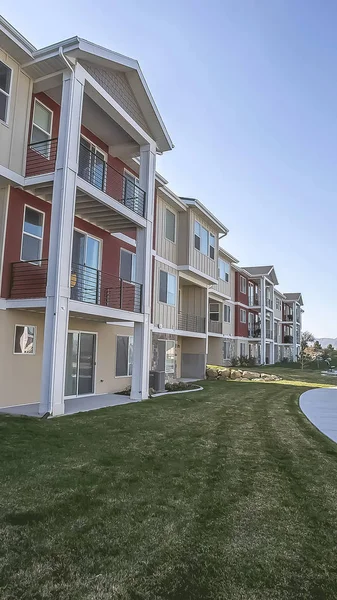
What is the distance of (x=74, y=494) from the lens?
4730mm

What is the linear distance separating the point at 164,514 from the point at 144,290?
9632 mm

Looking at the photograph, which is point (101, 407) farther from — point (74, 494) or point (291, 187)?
point (291, 187)

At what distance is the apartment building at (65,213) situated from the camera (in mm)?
9945

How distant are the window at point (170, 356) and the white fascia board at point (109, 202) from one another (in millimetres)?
7723

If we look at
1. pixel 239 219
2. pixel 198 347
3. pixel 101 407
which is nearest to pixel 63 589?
pixel 101 407

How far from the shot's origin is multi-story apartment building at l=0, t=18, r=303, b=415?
10.1 m

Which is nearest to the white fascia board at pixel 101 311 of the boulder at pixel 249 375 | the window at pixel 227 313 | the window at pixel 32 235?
the window at pixel 32 235

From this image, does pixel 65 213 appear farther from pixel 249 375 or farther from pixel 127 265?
pixel 249 375

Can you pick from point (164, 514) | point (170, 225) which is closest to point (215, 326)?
point (170, 225)

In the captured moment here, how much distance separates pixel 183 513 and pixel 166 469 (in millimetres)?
1520

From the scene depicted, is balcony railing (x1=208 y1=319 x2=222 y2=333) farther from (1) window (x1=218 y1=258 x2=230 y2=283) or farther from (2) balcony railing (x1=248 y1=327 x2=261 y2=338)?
(2) balcony railing (x1=248 y1=327 x2=261 y2=338)

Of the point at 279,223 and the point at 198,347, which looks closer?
the point at 198,347

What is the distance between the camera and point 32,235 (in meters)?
11.3

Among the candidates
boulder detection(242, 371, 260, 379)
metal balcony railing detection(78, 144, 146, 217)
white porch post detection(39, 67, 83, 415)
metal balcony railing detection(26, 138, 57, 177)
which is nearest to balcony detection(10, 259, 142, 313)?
white porch post detection(39, 67, 83, 415)
